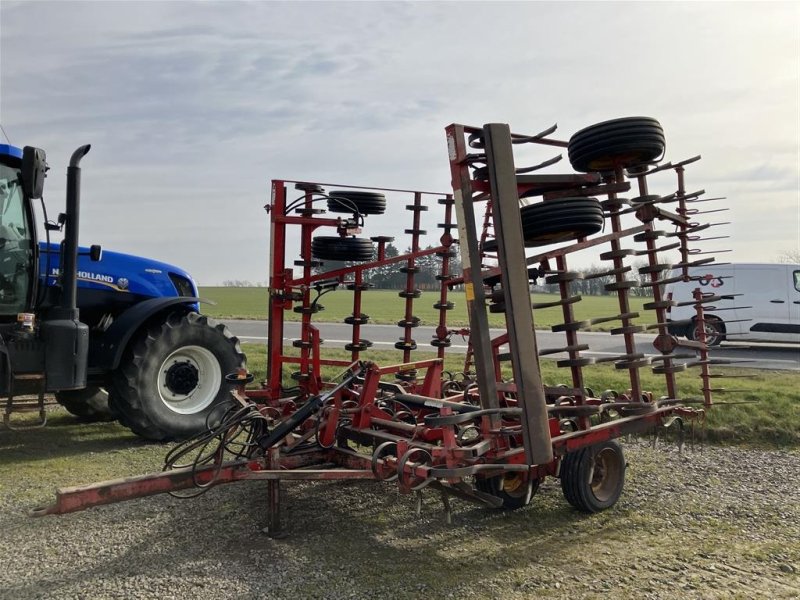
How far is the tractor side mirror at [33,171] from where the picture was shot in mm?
5383

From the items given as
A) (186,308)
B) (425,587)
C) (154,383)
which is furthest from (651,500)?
(186,308)

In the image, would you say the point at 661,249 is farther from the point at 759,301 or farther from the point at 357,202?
the point at 759,301

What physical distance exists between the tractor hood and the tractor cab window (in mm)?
431

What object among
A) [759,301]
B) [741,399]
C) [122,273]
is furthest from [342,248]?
[759,301]

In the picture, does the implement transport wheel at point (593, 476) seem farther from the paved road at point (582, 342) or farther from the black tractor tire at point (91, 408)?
the paved road at point (582, 342)

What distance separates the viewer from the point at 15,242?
18.9 ft

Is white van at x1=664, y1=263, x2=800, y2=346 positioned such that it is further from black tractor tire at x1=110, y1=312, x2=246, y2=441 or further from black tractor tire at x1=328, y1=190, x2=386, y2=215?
black tractor tire at x1=110, y1=312, x2=246, y2=441

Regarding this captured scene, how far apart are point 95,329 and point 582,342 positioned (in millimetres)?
14482

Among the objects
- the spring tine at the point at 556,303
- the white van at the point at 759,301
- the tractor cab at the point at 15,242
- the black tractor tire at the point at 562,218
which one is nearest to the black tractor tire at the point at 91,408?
the tractor cab at the point at 15,242

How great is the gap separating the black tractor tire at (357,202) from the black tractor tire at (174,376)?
72.6 inches

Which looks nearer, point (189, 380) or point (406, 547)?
point (406, 547)

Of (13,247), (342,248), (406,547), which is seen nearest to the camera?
(406,547)

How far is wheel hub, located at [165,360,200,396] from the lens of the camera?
6.79 meters

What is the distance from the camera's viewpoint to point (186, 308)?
7.39 meters
